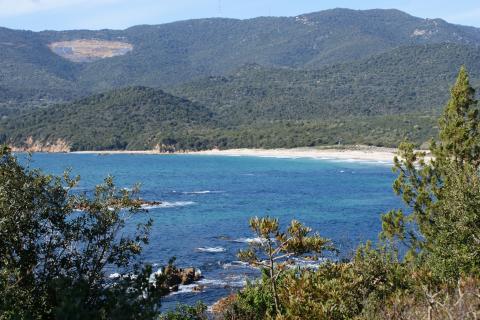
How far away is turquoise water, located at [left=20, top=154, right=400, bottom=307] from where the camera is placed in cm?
4388

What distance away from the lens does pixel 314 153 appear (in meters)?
153

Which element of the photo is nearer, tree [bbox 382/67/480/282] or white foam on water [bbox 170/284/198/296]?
tree [bbox 382/67/480/282]

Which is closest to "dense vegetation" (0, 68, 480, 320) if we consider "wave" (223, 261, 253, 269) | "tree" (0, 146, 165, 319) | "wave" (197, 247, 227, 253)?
"tree" (0, 146, 165, 319)

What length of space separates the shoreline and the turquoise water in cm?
511

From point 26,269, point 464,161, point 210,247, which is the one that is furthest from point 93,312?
point 210,247

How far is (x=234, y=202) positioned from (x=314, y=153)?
79.1 metres

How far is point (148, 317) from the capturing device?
412 inches

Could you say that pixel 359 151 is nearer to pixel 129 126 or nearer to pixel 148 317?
pixel 129 126

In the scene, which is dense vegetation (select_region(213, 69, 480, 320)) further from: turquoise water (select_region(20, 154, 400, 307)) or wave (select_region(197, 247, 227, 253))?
wave (select_region(197, 247, 227, 253))

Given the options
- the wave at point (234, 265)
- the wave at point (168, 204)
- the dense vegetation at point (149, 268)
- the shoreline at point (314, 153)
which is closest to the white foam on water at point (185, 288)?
the wave at point (234, 265)

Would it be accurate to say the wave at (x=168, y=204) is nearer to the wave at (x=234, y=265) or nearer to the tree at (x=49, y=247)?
the wave at (x=234, y=265)

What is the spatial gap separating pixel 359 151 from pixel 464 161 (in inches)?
4895

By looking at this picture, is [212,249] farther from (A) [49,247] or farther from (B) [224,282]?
(A) [49,247]

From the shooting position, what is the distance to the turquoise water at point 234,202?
43.9m
